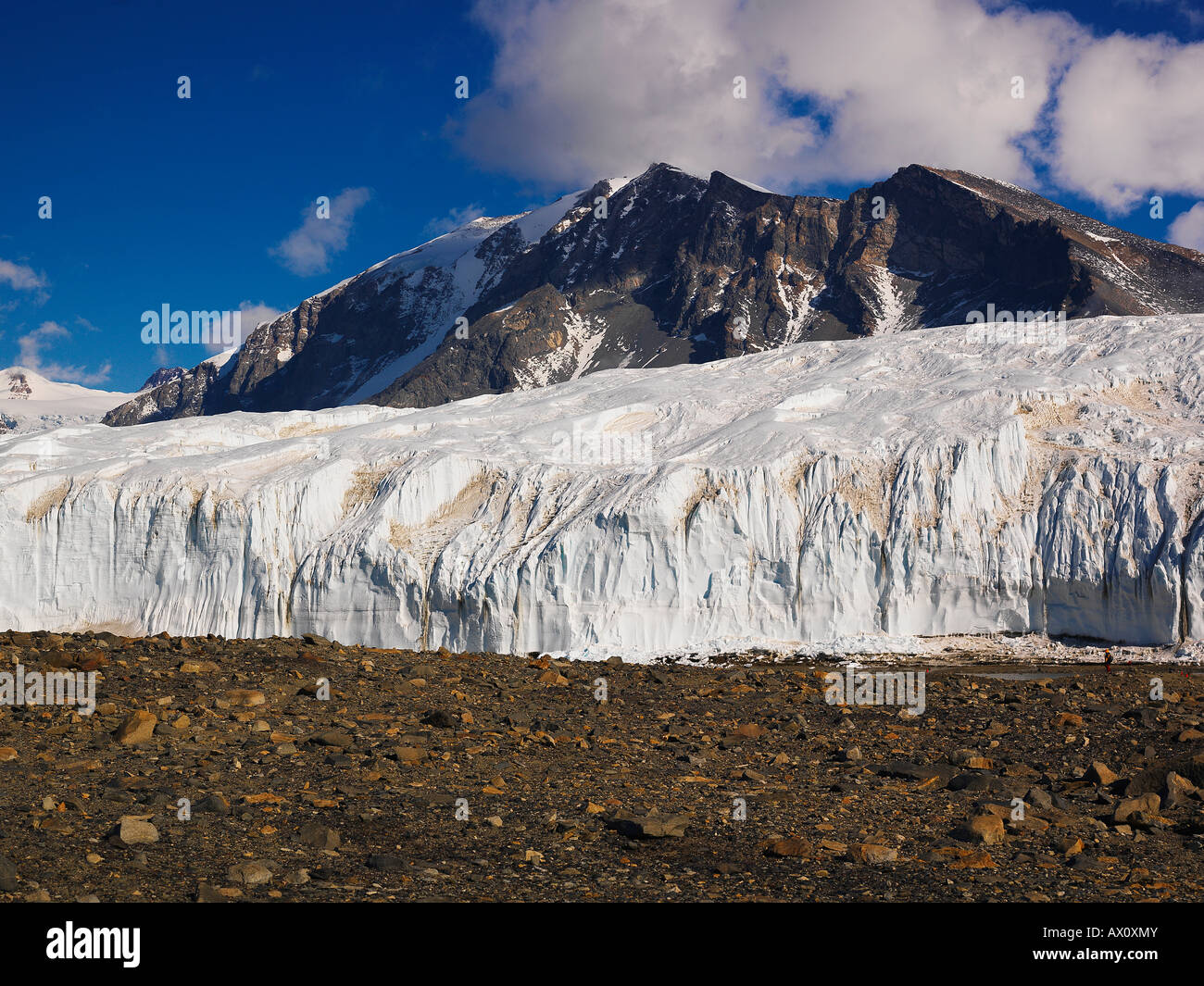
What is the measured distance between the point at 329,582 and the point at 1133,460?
27.8 meters

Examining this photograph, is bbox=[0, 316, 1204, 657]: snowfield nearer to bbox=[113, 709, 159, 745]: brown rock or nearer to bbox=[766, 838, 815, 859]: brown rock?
bbox=[113, 709, 159, 745]: brown rock

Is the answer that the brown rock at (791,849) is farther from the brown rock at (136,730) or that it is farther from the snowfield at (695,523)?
the snowfield at (695,523)

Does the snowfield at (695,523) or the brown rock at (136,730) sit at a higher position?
the snowfield at (695,523)

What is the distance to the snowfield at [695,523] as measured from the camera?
108 ft

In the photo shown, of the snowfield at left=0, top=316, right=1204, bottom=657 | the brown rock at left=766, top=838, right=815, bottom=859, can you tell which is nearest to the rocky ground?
the brown rock at left=766, top=838, right=815, bottom=859

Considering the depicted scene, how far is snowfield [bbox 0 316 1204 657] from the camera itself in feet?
108

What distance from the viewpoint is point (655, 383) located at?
4762cm

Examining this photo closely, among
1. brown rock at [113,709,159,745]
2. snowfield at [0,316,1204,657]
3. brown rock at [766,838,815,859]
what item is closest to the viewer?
brown rock at [766,838,815,859]

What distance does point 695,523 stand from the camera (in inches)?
1355

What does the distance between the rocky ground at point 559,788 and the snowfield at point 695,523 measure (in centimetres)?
1170

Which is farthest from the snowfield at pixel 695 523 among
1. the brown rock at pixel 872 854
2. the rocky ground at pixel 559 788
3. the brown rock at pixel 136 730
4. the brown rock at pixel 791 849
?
the brown rock at pixel 872 854

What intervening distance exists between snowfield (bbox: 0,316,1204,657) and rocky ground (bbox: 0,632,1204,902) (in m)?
11.7

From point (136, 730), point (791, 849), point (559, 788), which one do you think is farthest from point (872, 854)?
point (136, 730)
